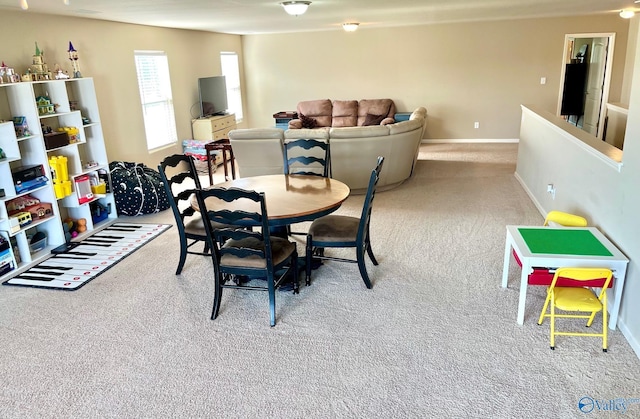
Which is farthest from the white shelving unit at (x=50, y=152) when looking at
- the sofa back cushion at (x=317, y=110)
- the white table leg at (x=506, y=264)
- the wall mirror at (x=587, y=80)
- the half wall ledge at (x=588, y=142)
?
the wall mirror at (x=587, y=80)

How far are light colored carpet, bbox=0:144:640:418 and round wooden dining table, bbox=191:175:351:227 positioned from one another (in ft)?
2.11

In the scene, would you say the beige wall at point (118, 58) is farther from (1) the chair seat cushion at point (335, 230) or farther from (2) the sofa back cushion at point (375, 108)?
(1) the chair seat cushion at point (335, 230)

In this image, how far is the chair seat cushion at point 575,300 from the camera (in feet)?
8.38

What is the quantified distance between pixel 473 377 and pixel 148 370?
1.75m

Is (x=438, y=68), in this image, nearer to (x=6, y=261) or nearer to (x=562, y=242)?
(x=562, y=242)

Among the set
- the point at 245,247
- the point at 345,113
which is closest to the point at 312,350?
the point at 245,247

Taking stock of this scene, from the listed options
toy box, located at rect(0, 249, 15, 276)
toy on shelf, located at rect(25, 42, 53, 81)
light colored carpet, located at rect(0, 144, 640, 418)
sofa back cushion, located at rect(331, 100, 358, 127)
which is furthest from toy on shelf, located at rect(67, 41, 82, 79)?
sofa back cushion, located at rect(331, 100, 358, 127)

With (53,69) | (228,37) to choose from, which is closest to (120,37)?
(53,69)

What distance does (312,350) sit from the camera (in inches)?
105

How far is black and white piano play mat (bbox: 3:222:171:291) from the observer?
364cm

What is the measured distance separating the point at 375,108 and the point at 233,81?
2962 mm

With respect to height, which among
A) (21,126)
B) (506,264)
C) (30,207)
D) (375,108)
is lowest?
(506,264)

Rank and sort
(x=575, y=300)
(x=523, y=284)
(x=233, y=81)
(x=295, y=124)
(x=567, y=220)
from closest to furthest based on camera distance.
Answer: (x=575, y=300) → (x=523, y=284) → (x=567, y=220) → (x=295, y=124) → (x=233, y=81)

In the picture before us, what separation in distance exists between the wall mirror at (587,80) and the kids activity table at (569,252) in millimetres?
6161
